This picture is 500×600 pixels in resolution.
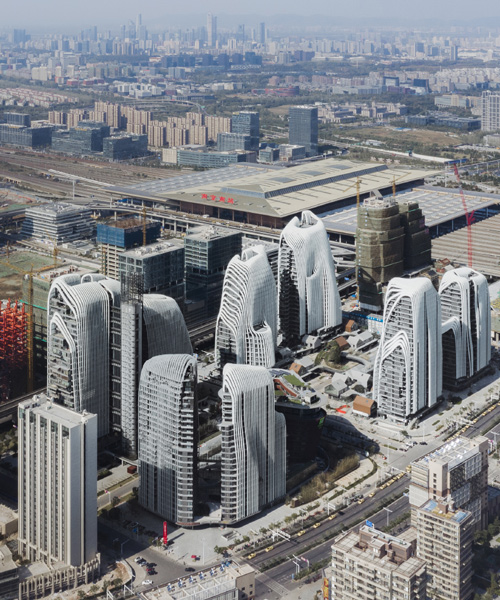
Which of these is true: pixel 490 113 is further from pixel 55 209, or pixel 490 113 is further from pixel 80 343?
pixel 80 343

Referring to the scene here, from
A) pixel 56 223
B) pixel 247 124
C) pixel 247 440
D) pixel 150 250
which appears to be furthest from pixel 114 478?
pixel 247 124

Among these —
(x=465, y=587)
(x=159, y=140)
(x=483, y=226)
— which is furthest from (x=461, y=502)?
(x=159, y=140)

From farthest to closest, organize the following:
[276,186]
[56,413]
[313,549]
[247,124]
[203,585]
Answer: [247,124]
[276,186]
[313,549]
[56,413]
[203,585]

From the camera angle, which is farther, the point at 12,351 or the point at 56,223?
the point at 56,223

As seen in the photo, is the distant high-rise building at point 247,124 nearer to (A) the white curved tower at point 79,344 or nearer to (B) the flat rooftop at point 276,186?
(B) the flat rooftop at point 276,186

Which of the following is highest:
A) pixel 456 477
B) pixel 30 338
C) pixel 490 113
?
pixel 490 113

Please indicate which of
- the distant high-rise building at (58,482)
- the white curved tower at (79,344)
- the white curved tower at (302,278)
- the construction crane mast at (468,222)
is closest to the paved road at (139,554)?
the distant high-rise building at (58,482)
